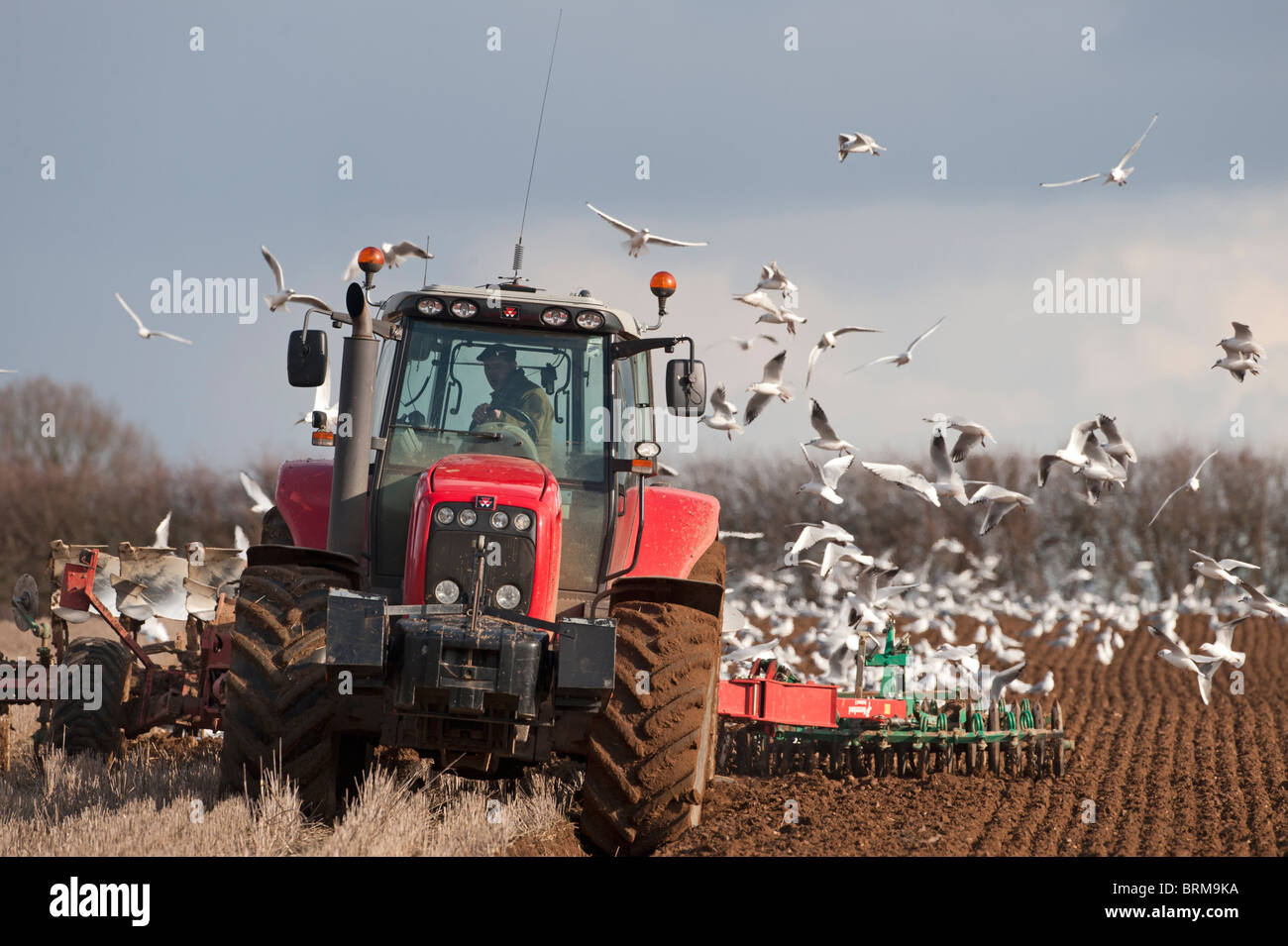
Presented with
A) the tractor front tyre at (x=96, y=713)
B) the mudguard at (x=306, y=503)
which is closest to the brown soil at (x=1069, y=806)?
the mudguard at (x=306, y=503)

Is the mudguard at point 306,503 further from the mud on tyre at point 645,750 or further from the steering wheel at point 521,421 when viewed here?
the mud on tyre at point 645,750

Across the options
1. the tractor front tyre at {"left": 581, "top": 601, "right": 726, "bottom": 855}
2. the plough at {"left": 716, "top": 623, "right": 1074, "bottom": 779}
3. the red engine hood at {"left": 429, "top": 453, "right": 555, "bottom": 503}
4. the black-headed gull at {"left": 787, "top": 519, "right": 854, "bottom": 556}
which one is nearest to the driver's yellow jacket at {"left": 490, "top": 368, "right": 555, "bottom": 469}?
the red engine hood at {"left": 429, "top": 453, "right": 555, "bottom": 503}

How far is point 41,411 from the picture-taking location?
2877 centimetres

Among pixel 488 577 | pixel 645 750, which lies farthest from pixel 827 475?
pixel 488 577

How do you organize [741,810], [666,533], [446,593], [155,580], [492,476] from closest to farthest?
1. [446,593]
2. [492,476]
3. [666,533]
4. [741,810]
5. [155,580]

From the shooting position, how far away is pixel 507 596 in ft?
18.7

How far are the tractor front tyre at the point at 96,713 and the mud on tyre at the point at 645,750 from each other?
4331 millimetres

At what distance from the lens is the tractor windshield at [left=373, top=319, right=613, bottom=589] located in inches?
255

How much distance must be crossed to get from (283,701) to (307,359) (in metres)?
1.45

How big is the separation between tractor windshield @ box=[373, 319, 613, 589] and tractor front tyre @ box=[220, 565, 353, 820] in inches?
24.2

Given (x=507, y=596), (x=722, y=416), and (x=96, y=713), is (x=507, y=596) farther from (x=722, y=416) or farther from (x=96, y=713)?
(x=722, y=416)

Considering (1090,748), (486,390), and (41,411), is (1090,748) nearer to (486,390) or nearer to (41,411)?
(486,390)
